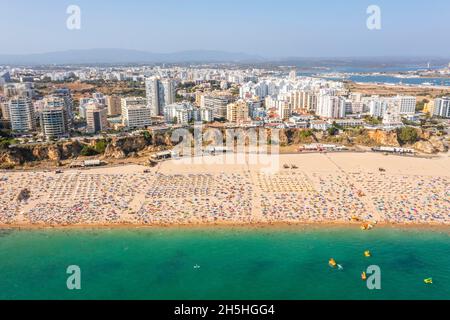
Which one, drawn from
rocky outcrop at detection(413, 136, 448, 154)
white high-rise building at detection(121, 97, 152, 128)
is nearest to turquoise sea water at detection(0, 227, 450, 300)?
rocky outcrop at detection(413, 136, 448, 154)

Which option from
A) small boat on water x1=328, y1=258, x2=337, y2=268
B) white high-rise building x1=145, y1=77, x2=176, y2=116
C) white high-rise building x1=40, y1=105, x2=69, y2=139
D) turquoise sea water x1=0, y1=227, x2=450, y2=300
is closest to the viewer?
turquoise sea water x1=0, y1=227, x2=450, y2=300

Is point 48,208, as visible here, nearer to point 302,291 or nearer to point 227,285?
point 227,285

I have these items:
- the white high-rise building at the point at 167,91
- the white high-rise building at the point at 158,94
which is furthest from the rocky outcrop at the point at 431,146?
the white high-rise building at the point at 167,91

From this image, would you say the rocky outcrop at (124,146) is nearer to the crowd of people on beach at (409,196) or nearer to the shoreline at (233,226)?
the shoreline at (233,226)

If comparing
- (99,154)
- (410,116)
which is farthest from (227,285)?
(410,116)

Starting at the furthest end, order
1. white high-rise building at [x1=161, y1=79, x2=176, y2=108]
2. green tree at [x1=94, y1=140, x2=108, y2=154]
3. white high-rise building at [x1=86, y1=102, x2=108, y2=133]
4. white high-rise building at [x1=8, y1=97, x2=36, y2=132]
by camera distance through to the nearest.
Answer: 1. white high-rise building at [x1=161, y1=79, x2=176, y2=108]
2. white high-rise building at [x1=86, y1=102, x2=108, y2=133]
3. white high-rise building at [x1=8, y1=97, x2=36, y2=132]
4. green tree at [x1=94, y1=140, x2=108, y2=154]

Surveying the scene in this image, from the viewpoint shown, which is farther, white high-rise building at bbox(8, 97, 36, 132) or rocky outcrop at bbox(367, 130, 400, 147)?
white high-rise building at bbox(8, 97, 36, 132)

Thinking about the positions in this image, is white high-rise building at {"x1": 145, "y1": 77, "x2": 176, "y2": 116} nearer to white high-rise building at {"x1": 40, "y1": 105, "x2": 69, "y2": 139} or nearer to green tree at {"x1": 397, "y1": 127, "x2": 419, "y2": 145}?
white high-rise building at {"x1": 40, "y1": 105, "x2": 69, "y2": 139}
